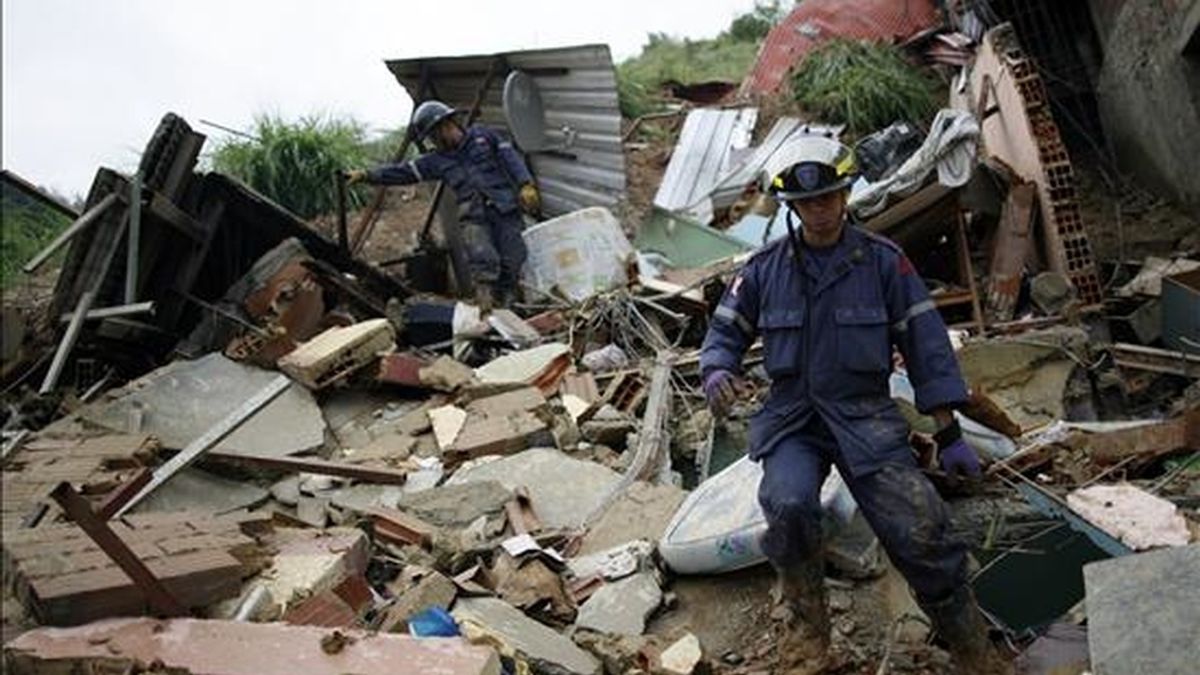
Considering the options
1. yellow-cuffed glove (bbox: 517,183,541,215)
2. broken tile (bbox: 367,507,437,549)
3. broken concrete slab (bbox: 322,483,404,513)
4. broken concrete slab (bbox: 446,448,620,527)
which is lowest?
broken concrete slab (bbox: 446,448,620,527)

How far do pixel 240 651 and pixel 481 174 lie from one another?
18.9 ft

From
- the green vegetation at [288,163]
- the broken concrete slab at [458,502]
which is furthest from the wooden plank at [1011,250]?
the green vegetation at [288,163]

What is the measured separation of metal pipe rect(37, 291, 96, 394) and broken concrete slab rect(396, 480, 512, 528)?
250 cm

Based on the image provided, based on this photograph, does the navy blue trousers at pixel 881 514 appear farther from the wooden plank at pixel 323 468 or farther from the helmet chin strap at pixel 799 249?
the wooden plank at pixel 323 468

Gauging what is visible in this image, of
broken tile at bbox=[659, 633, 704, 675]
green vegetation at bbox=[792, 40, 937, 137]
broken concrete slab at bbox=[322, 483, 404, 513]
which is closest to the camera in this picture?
broken tile at bbox=[659, 633, 704, 675]

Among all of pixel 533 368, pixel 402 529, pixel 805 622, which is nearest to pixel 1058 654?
pixel 805 622

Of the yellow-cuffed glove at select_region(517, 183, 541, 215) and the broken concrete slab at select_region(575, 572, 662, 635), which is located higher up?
the yellow-cuffed glove at select_region(517, 183, 541, 215)

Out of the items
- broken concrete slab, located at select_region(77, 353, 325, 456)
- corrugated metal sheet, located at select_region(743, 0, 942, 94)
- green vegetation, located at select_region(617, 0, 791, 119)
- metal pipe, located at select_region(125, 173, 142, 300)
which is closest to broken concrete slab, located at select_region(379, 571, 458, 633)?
broken concrete slab, located at select_region(77, 353, 325, 456)

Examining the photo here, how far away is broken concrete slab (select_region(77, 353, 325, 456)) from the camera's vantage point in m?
5.88

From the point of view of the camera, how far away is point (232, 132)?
36.5 feet

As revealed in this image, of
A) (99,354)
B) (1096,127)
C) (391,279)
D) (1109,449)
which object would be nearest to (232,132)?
(391,279)

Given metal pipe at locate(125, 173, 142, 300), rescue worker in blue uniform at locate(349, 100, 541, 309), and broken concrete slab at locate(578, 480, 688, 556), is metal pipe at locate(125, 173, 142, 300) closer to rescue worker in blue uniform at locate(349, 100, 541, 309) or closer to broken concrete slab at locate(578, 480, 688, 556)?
rescue worker in blue uniform at locate(349, 100, 541, 309)

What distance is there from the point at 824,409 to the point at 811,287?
39 centimetres

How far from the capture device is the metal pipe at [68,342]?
6.05 meters
